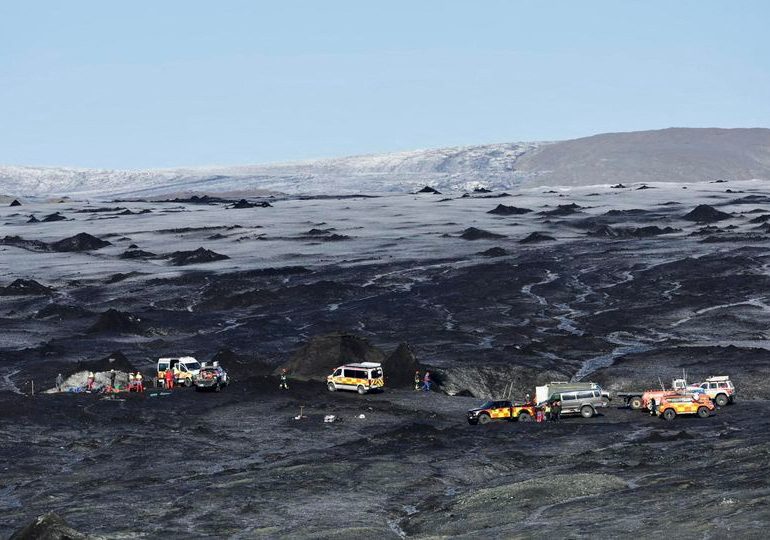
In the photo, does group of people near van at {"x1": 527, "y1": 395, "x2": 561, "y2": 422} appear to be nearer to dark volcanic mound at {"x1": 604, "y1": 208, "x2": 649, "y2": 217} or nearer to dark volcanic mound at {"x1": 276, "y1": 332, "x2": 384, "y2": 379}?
dark volcanic mound at {"x1": 276, "y1": 332, "x2": 384, "y2": 379}

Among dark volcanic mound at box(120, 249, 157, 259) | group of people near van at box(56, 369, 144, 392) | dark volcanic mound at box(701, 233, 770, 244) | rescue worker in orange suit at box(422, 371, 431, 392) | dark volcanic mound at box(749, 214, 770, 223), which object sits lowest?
rescue worker in orange suit at box(422, 371, 431, 392)

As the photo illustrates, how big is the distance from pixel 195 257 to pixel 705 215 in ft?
237

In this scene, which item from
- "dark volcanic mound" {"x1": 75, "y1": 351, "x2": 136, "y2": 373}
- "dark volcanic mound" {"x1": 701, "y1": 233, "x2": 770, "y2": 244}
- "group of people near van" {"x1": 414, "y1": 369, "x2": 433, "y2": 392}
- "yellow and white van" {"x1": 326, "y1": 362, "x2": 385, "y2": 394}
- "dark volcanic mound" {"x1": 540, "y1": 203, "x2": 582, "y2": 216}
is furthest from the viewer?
"dark volcanic mound" {"x1": 540, "y1": 203, "x2": 582, "y2": 216}

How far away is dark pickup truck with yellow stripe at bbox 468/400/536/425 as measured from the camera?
194 feet

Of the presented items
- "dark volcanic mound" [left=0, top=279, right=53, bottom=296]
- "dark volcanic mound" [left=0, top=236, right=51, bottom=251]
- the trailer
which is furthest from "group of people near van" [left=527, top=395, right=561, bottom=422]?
"dark volcanic mound" [left=0, top=236, right=51, bottom=251]

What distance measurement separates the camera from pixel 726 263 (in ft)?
408

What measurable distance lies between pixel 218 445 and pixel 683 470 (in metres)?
19.9

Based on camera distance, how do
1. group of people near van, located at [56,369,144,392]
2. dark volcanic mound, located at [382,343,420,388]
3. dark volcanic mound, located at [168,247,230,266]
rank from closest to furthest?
1. group of people near van, located at [56,369,144,392]
2. dark volcanic mound, located at [382,343,420,388]
3. dark volcanic mound, located at [168,247,230,266]

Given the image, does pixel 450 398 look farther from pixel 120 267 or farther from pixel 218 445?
pixel 120 267

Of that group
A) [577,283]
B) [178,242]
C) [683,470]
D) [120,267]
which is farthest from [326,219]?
[683,470]

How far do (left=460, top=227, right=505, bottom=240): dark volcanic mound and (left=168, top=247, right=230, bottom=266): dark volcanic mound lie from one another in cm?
3092

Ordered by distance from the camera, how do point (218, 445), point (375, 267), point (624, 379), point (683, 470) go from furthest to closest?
point (375, 267) → point (624, 379) → point (218, 445) → point (683, 470)

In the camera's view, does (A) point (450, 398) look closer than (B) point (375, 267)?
Yes

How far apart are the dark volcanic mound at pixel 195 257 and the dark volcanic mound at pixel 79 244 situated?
19065 millimetres
